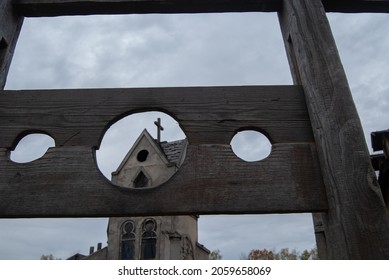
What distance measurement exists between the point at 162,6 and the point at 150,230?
497 inches

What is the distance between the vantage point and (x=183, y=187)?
1468mm

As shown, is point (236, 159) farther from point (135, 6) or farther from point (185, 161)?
point (135, 6)

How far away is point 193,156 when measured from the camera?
155 cm

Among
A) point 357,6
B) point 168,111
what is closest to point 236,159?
point 168,111

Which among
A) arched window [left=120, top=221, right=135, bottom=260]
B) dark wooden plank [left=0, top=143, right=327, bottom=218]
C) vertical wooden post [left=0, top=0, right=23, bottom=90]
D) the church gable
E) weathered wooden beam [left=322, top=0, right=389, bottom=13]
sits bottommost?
dark wooden plank [left=0, top=143, right=327, bottom=218]

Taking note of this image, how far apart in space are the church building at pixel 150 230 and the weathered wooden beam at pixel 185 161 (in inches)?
414

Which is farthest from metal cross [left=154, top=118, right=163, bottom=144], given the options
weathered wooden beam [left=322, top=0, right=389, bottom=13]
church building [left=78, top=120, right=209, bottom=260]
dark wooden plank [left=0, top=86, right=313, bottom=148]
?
dark wooden plank [left=0, top=86, right=313, bottom=148]

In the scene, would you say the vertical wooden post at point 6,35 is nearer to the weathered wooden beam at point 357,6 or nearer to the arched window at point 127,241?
the weathered wooden beam at point 357,6

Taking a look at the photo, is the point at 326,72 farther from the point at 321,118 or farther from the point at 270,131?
the point at 270,131

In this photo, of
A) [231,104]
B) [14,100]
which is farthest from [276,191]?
[14,100]

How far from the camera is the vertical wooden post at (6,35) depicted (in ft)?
6.41

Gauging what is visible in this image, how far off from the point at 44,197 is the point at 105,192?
0.87 feet

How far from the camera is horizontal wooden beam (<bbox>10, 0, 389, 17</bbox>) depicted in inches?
83.7

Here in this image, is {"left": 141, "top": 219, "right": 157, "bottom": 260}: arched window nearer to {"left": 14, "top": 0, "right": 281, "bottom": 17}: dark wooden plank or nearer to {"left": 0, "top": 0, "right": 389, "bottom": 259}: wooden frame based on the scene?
{"left": 14, "top": 0, "right": 281, "bottom": 17}: dark wooden plank
